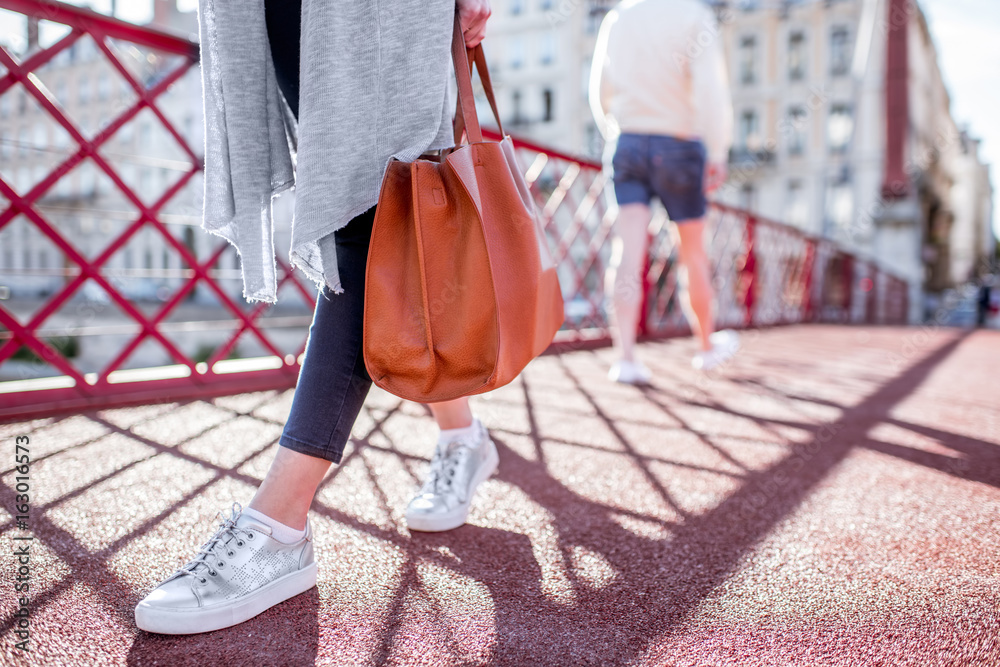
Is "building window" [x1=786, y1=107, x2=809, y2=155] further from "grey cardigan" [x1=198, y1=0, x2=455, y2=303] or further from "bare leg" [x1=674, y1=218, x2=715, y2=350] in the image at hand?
"grey cardigan" [x1=198, y1=0, x2=455, y2=303]

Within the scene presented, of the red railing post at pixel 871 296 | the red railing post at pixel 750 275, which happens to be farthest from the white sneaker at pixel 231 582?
the red railing post at pixel 871 296

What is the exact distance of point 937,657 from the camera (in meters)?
0.58

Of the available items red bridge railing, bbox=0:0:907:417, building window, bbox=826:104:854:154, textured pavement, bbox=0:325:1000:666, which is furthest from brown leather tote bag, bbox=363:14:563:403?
building window, bbox=826:104:854:154

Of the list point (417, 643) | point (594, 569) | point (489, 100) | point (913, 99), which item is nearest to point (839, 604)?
point (594, 569)

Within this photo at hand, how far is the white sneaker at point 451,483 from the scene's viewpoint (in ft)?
2.79

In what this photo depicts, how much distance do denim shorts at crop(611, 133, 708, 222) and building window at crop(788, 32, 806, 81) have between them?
1702cm

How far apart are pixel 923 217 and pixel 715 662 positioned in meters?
17.8

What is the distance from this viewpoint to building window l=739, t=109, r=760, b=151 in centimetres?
1684

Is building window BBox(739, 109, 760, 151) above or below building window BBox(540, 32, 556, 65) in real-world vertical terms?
below

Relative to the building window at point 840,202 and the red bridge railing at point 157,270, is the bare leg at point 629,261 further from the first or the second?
the building window at point 840,202

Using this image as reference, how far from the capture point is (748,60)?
16844 millimetres

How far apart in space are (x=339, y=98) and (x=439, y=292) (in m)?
0.23

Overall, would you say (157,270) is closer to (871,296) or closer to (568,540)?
(568,540)

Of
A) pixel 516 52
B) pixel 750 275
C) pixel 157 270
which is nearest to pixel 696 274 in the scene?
pixel 157 270
